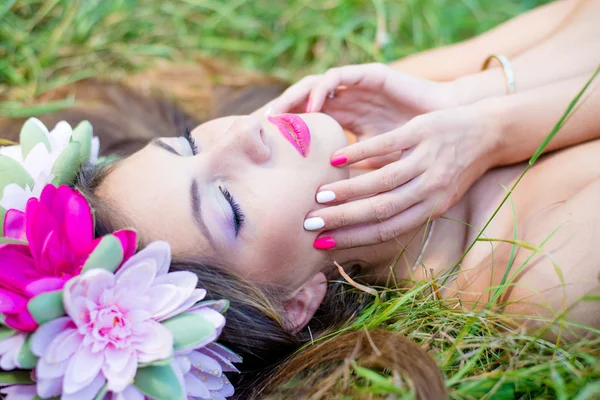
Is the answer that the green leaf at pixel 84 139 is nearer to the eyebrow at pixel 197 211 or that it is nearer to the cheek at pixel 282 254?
the eyebrow at pixel 197 211

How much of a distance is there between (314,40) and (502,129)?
2168 millimetres

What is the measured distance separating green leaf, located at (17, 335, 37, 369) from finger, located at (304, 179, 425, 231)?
0.89m

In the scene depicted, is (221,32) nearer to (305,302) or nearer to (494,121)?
(494,121)

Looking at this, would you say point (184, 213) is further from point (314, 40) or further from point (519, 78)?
point (314, 40)

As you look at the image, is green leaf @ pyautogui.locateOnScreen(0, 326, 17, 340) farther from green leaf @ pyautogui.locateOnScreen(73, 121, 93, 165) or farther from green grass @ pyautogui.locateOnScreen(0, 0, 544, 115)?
green grass @ pyautogui.locateOnScreen(0, 0, 544, 115)

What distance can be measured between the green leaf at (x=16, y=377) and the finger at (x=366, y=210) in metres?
0.94

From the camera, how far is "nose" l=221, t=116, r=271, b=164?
6.01 ft

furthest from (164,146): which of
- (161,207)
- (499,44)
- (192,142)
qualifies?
(499,44)

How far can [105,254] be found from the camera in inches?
60.0

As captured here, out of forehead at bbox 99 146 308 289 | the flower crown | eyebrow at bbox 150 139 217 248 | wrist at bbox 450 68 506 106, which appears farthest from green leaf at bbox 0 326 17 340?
wrist at bbox 450 68 506 106

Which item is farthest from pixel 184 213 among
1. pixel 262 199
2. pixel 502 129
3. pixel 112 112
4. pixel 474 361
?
pixel 112 112


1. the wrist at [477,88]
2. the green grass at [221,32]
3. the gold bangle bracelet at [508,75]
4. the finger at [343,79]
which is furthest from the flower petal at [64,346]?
the green grass at [221,32]

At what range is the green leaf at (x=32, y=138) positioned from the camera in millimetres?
2004

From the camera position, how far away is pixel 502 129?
7.02ft
